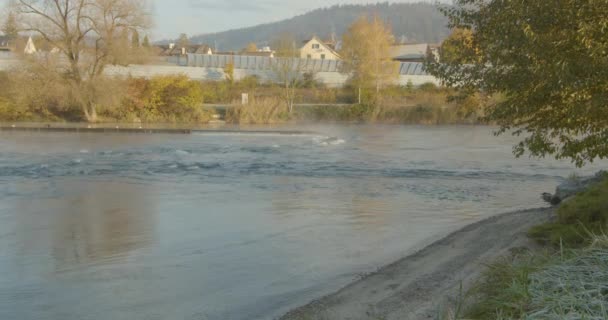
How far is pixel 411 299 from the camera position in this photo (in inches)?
282

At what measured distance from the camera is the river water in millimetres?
8430

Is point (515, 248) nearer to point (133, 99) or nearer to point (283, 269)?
point (283, 269)

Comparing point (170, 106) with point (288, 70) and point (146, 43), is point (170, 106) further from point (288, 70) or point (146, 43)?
point (288, 70)

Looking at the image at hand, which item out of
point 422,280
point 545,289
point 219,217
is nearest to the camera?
point 545,289

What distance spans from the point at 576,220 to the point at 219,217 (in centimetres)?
717

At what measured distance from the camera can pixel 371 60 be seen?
5625 cm

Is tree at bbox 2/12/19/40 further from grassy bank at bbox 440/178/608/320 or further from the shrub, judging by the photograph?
grassy bank at bbox 440/178/608/320

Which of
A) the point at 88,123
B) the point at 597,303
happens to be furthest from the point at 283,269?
the point at 88,123

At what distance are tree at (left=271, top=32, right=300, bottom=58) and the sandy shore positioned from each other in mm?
45117

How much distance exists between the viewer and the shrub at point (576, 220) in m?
8.25

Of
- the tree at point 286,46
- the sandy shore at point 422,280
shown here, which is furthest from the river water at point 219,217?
the tree at point 286,46

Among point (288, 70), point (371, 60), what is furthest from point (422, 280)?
point (371, 60)

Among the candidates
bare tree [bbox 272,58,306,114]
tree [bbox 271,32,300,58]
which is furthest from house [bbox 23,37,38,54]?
tree [bbox 271,32,300,58]

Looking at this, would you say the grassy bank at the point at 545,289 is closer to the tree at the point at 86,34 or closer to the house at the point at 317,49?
the tree at the point at 86,34
